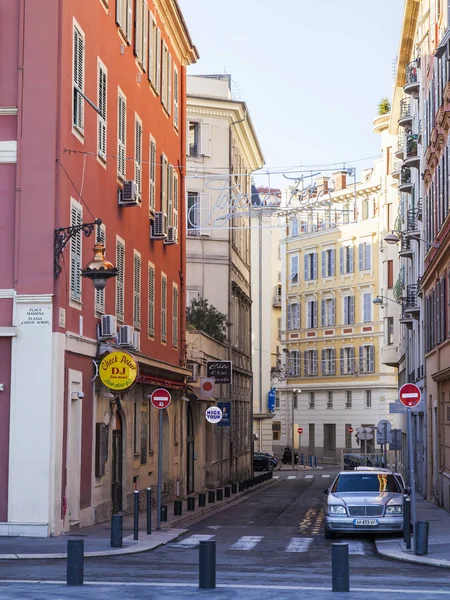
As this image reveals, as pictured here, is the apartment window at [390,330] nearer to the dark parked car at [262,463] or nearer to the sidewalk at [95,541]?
the dark parked car at [262,463]

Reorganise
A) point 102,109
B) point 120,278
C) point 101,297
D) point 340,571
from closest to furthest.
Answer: point 340,571 < point 101,297 < point 102,109 < point 120,278

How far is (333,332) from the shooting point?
8550cm

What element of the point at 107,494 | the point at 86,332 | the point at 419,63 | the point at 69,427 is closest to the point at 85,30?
the point at 86,332

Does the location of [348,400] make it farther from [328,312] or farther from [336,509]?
[336,509]

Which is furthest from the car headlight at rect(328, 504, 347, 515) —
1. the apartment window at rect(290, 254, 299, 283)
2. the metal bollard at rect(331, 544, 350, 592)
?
the apartment window at rect(290, 254, 299, 283)

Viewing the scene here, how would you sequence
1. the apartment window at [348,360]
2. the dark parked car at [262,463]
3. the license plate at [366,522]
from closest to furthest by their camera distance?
the license plate at [366,522] < the dark parked car at [262,463] < the apartment window at [348,360]

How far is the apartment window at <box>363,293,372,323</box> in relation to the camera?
82312 millimetres

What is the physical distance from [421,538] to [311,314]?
69.0 metres

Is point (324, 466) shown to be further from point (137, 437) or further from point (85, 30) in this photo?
point (85, 30)

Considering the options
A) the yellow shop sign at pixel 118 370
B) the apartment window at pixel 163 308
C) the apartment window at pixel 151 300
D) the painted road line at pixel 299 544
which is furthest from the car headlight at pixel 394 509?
the apartment window at pixel 163 308

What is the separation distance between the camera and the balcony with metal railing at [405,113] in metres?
46.0

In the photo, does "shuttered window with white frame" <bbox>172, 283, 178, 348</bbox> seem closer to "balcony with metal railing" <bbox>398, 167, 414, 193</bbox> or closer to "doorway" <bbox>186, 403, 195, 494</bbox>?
"doorway" <bbox>186, 403, 195, 494</bbox>

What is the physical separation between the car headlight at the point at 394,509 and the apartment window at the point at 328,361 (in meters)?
61.6

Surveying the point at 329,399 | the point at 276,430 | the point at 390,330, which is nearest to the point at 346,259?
the point at 329,399
